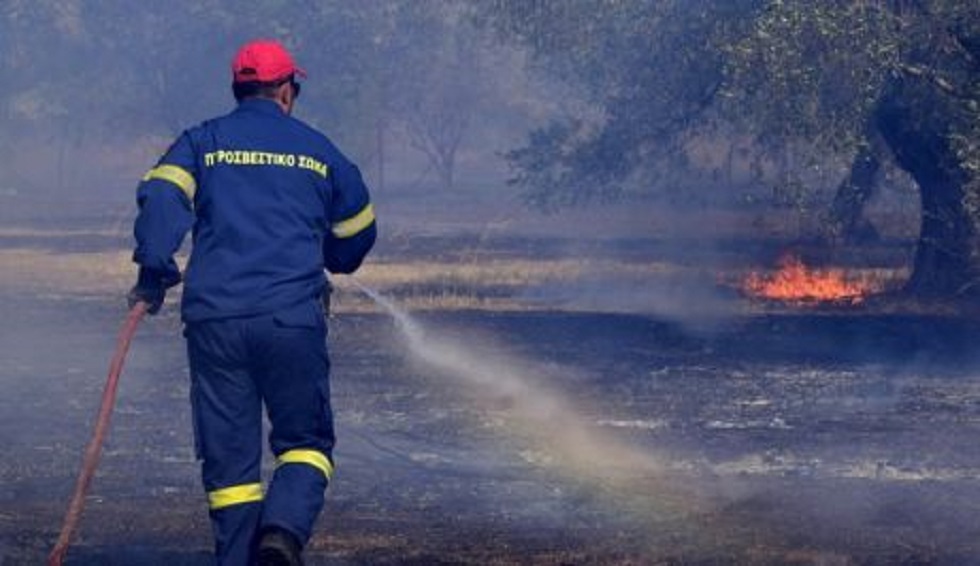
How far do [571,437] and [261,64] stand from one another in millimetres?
5298

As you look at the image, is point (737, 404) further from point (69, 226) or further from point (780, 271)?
point (69, 226)

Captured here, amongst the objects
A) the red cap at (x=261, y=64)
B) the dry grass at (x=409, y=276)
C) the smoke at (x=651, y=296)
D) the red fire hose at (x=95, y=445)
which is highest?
the red cap at (x=261, y=64)

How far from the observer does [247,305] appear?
259 inches

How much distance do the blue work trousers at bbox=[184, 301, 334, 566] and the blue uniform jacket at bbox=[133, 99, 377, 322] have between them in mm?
94

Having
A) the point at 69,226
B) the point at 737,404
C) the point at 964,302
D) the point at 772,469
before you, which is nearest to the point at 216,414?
the point at 772,469

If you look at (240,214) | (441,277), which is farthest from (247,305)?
(441,277)

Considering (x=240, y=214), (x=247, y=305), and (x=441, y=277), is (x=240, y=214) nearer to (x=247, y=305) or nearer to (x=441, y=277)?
(x=247, y=305)

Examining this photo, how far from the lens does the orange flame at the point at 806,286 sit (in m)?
23.2

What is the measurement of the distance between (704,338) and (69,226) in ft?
94.2

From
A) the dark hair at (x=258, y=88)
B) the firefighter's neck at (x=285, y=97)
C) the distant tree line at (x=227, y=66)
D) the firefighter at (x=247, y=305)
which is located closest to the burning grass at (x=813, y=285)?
the firefighter's neck at (x=285, y=97)

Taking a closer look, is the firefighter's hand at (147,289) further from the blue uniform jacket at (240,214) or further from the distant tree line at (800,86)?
the distant tree line at (800,86)

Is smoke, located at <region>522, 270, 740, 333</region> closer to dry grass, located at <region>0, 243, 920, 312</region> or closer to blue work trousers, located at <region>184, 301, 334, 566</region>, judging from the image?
dry grass, located at <region>0, 243, 920, 312</region>

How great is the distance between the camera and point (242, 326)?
6.58m

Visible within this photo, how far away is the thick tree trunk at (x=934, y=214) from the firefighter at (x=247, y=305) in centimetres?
1631
